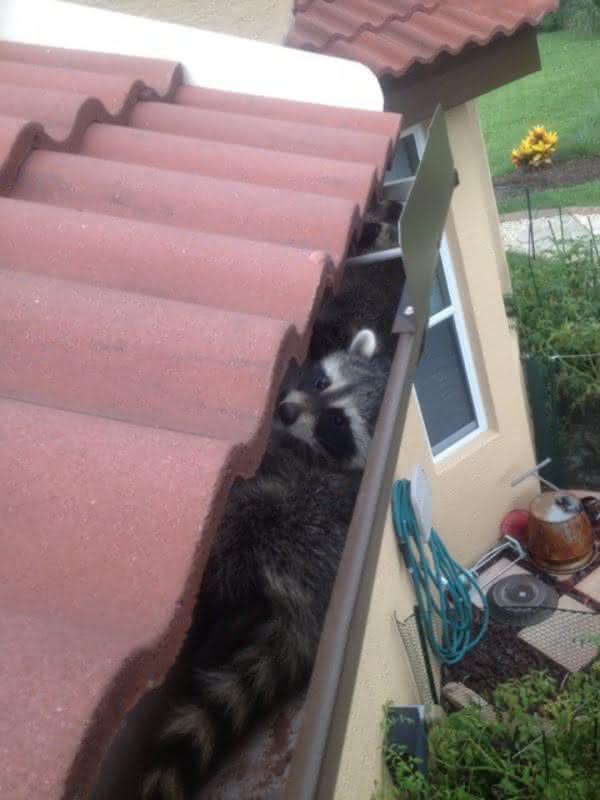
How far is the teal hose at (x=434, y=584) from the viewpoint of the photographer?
11.9ft

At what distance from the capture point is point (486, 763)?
3.17 meters

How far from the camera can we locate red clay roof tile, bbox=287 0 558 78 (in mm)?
4281

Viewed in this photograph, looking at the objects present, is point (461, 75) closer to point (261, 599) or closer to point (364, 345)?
point (364, 345)

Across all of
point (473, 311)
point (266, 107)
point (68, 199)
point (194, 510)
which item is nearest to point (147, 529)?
point (194, 510)

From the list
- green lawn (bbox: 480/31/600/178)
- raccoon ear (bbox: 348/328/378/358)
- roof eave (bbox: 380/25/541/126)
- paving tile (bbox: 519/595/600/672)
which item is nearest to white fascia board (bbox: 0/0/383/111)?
raccoon ear (bbox: 348/328/378/358)

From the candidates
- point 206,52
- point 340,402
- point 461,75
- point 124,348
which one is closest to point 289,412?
point 340,402

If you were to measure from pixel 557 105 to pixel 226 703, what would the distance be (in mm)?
20772

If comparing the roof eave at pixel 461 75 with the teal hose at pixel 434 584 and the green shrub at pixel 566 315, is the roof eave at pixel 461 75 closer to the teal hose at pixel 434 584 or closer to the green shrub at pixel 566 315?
the green shrub at pixel 566 315

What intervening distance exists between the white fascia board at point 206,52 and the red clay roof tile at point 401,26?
3.87 ft

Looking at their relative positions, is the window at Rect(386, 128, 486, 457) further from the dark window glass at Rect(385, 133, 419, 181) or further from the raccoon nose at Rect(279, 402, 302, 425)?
the raccoon nose at Rect(279, 402, 302, 425)

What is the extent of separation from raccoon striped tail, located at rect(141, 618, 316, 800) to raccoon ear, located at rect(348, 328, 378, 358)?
1.25 meters

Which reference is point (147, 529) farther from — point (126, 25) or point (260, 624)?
point (126, 25)

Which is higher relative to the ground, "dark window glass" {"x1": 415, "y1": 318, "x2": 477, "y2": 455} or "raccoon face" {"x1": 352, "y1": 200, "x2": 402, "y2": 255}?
"raccoon face" {"x1": 352, "y1": 200, "x2": 402, "y2": 255}

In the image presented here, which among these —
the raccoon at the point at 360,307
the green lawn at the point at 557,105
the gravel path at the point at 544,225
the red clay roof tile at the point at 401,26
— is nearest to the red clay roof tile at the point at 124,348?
the raccoon at the point at 360,307
